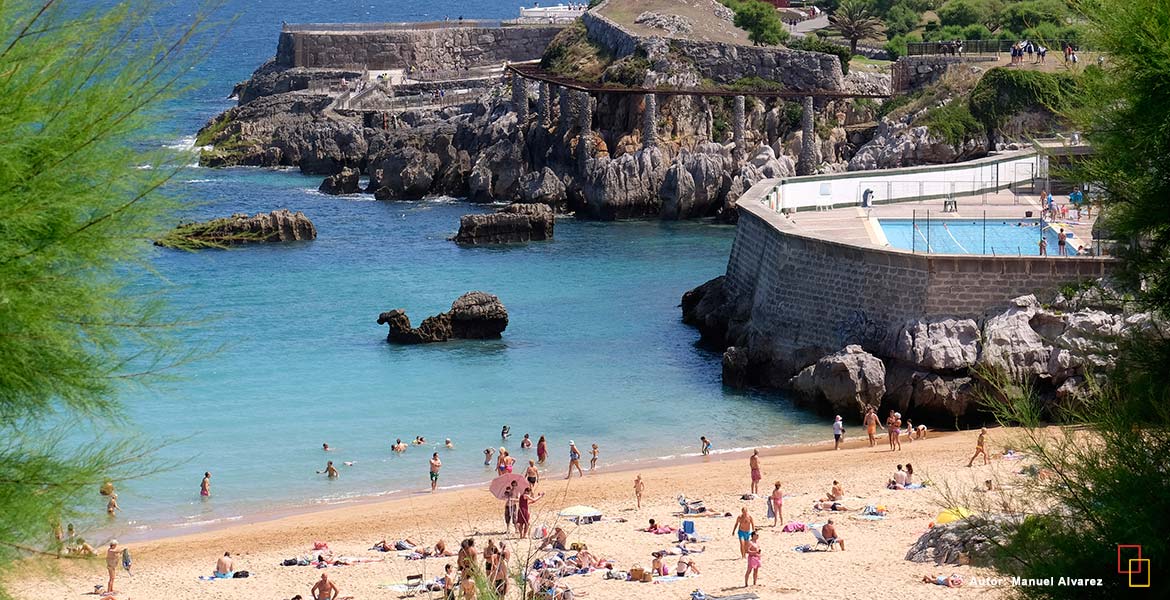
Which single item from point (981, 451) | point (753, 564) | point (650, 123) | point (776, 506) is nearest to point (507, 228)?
point (650, 123)

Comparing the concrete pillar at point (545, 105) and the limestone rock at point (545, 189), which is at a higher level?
the concrete pillar at point (545, 105)

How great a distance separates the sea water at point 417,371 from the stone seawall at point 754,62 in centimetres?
1096

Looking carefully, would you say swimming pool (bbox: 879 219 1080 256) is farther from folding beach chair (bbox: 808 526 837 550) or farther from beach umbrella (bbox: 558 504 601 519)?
folding beach chair (bbox: 808 526 837 550)

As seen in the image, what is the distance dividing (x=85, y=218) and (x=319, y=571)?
16.4 meters

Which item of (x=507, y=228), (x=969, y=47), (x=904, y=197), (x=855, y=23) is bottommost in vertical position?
(x=507, y=228)

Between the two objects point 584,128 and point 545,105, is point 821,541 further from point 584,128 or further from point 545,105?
point 545,105

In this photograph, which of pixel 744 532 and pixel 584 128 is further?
pixel 584 128

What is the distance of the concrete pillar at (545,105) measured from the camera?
2621 inches

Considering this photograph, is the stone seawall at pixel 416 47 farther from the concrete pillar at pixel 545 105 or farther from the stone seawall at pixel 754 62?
the stone seawall at pixel 754 62

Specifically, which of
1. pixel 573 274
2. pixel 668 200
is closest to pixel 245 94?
pixel 668 200

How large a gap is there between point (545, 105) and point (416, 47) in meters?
28.9

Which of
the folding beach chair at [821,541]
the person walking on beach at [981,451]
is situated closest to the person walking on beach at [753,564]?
the folding beach chair at [821,541]

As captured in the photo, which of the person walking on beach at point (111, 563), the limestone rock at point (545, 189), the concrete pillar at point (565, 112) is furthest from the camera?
the concrete pillar at point (565, 112)

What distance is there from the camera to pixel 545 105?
222ft
